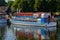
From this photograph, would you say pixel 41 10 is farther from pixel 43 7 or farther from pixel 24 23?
pixel 24 23

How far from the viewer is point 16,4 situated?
38.6 meters

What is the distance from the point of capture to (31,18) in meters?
29.7

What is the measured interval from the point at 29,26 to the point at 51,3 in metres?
9.60

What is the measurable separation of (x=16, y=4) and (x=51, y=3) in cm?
502

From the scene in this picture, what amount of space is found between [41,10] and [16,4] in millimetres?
3470

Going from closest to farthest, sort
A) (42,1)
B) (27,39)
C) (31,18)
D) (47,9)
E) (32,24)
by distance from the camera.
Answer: (27,39), (32,24), (31,18), (42,1), (47,9)

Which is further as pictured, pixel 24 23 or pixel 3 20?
pixel 3 20

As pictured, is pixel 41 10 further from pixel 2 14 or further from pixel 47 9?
pixel 2 14

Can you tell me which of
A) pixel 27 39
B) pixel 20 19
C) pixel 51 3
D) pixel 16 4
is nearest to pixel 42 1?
pixel 51 3

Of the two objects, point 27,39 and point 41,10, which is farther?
point 41,10

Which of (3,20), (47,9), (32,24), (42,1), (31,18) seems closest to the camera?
(32,24)

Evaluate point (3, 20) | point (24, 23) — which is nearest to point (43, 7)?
point (3, 20)

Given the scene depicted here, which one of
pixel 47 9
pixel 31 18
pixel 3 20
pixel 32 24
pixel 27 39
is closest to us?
pixel 27 39

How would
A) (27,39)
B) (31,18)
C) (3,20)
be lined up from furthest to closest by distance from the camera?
(3,20), (31,18), (27,39)
